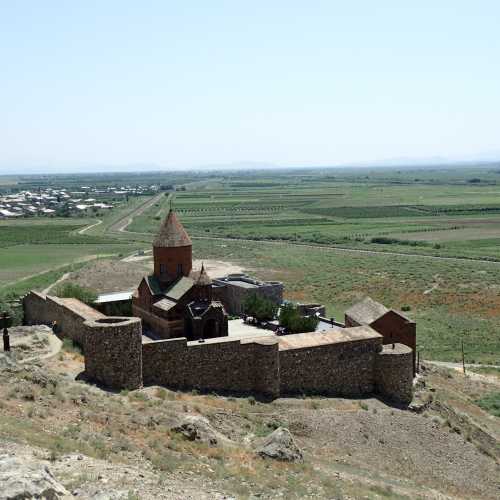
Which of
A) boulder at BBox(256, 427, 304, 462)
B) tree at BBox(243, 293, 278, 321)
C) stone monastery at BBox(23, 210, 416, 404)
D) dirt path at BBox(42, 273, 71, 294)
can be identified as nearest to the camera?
boulder at BBox(256, 427, 304, 462)

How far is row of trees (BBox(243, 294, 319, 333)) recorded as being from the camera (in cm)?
2639

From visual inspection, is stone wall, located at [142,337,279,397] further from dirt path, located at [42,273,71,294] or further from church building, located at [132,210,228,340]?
dirt path, located at [42,273,71,294]

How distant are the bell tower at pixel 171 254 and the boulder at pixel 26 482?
16.8 meters

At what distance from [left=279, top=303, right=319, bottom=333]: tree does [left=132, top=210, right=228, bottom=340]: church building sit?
3.06 m

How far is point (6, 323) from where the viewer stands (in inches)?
807

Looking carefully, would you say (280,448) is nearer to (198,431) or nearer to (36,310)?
(198,431)

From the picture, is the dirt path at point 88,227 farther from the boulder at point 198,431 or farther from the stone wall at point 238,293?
the boulder at point 198,431

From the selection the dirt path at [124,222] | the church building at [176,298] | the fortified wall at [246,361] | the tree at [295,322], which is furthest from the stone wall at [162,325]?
the dirt path at [124,222]

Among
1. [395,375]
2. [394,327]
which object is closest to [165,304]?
[394,327]

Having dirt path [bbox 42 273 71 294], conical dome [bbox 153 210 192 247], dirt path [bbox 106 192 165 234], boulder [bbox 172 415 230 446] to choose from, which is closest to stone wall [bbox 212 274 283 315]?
conical dome [bbox 153 210 192 247]

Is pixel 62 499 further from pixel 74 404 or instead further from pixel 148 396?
pixel 148 396

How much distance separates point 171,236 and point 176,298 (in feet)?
10.4

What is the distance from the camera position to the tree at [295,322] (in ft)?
86.4

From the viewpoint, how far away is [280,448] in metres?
15.2
